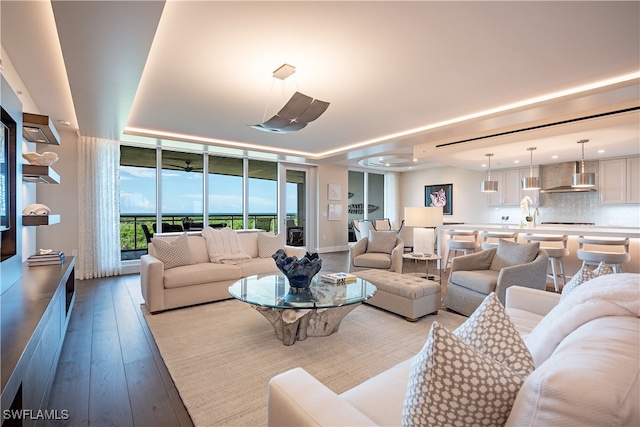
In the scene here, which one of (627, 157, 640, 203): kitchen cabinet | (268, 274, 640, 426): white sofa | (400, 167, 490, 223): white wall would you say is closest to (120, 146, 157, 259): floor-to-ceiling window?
(268, 274, 640, 426): white sofa

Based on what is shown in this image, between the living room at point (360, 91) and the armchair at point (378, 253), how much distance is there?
1.84 m

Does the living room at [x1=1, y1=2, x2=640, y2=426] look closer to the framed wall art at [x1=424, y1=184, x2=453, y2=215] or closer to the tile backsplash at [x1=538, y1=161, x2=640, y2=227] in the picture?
the tile backsplash at [x1=538, y1=161, x2=640, y2=227]

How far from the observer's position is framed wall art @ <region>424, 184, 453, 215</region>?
9156mm

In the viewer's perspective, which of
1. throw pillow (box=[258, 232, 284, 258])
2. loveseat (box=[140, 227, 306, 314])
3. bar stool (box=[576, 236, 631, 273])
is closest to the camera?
loveseat (box=[140, 227, 306, 314])

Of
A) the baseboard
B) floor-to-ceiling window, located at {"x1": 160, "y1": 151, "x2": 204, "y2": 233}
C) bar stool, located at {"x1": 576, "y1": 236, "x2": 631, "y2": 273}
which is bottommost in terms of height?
the baseboard

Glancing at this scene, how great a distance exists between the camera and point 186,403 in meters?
1.89

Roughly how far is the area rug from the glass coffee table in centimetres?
11

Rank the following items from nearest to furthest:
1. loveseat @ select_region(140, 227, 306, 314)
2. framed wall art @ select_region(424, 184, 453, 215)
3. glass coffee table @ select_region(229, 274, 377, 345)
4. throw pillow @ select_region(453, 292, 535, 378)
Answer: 1. throw pillow @ select_region(453, 292, 535, 378)
2. glass coffee table @ select_region(229, 274, 377, 345)
3. loveseat @ select_region(140, 227, 306, 314)
4. framed wall art @ select_region(424, 184, 453, 215)

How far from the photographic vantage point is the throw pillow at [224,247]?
168 inches

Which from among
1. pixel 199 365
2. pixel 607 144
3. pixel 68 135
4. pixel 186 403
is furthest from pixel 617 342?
pixel 68 135

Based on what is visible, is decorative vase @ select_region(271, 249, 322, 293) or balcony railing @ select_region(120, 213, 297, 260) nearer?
decorative vase @ select_region(271, 249, 322, 293)

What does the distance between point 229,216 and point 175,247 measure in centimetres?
348

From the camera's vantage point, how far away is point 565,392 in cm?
62

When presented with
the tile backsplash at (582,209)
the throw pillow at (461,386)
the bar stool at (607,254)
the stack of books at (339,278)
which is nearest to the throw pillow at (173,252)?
the stack of books at (339,278)
